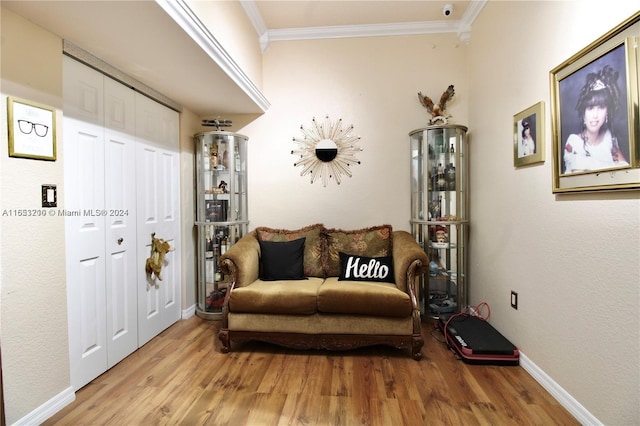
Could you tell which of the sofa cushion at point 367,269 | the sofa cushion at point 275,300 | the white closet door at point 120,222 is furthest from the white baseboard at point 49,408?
the sofa cushion at point 367,269

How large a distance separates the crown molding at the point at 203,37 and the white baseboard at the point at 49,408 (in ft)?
7.05

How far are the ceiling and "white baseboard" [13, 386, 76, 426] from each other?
201 centimetres

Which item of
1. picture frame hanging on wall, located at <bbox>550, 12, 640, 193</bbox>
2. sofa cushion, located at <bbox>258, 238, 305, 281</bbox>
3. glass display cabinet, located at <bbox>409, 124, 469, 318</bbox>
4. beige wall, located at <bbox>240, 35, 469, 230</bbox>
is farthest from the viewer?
beige wall, located at <bbox>240, 35, 469, 230</bbox>

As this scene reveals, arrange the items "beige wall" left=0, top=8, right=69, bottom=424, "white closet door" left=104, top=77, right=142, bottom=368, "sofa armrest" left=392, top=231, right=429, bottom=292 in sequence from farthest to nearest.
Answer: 1. "sofa armrest" left=392, top=231, right=429, bottom=292
2. "white closet door" left=104, top=77, right=142, bottom=368
3. "beige wall" left=0, top=8, right=69, bottom=424

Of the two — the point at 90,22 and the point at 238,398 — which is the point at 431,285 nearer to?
the point at 238,398

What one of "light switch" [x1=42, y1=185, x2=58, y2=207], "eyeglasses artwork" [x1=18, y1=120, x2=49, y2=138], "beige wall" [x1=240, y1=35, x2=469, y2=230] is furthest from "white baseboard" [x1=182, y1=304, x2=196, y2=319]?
"eyeglasses artwork" [x1=18, y1=120, x2=49, y2=138]

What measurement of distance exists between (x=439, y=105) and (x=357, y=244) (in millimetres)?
1615

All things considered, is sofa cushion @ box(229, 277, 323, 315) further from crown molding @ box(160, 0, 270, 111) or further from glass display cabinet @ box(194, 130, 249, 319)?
crown molding @ box(160, 0, 270, 111)

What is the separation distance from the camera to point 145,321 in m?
2.45

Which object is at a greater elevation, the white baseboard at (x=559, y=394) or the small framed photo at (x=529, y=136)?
the small framed photo at (x=529, y=136)

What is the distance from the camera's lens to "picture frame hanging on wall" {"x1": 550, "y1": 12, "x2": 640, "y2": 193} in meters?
1.26

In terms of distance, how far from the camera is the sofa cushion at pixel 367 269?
102 inches

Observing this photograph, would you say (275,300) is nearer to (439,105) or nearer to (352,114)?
(352,114)

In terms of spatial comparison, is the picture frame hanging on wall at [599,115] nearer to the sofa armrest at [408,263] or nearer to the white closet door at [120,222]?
the sofa armrest at [408,263]
